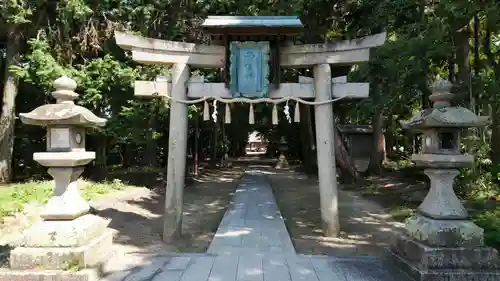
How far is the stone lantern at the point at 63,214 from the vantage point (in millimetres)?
4891

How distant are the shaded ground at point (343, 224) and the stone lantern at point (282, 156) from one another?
11.9m

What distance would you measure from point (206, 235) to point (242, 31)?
4763 mm

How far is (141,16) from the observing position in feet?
47.6

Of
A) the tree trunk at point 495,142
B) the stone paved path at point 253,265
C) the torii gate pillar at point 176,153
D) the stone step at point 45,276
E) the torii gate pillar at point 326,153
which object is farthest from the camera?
the tree trunk at point 495,142

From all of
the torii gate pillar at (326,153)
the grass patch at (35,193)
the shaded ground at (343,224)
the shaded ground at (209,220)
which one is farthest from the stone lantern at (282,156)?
the torii gate pillar at (326,153)

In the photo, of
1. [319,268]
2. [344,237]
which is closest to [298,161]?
[344,237]

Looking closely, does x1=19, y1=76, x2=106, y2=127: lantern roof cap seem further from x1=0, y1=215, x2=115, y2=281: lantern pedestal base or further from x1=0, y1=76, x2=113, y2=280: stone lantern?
x1=0, y1=215, x2=115, y2=281: lantern pedestal base

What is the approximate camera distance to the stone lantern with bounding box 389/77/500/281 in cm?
486

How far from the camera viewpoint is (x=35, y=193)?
11.5 m

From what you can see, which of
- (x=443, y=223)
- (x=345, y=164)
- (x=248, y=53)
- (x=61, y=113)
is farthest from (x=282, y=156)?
(x=61, y=113)

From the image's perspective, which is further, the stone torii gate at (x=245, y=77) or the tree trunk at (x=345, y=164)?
the tree trunk at (x=345, y=164)

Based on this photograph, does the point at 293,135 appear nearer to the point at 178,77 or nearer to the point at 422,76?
the point at 422,76

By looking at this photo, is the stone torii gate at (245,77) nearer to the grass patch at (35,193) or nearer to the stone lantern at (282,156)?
the grass patch at (35,193)

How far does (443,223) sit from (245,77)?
4.72 metres
